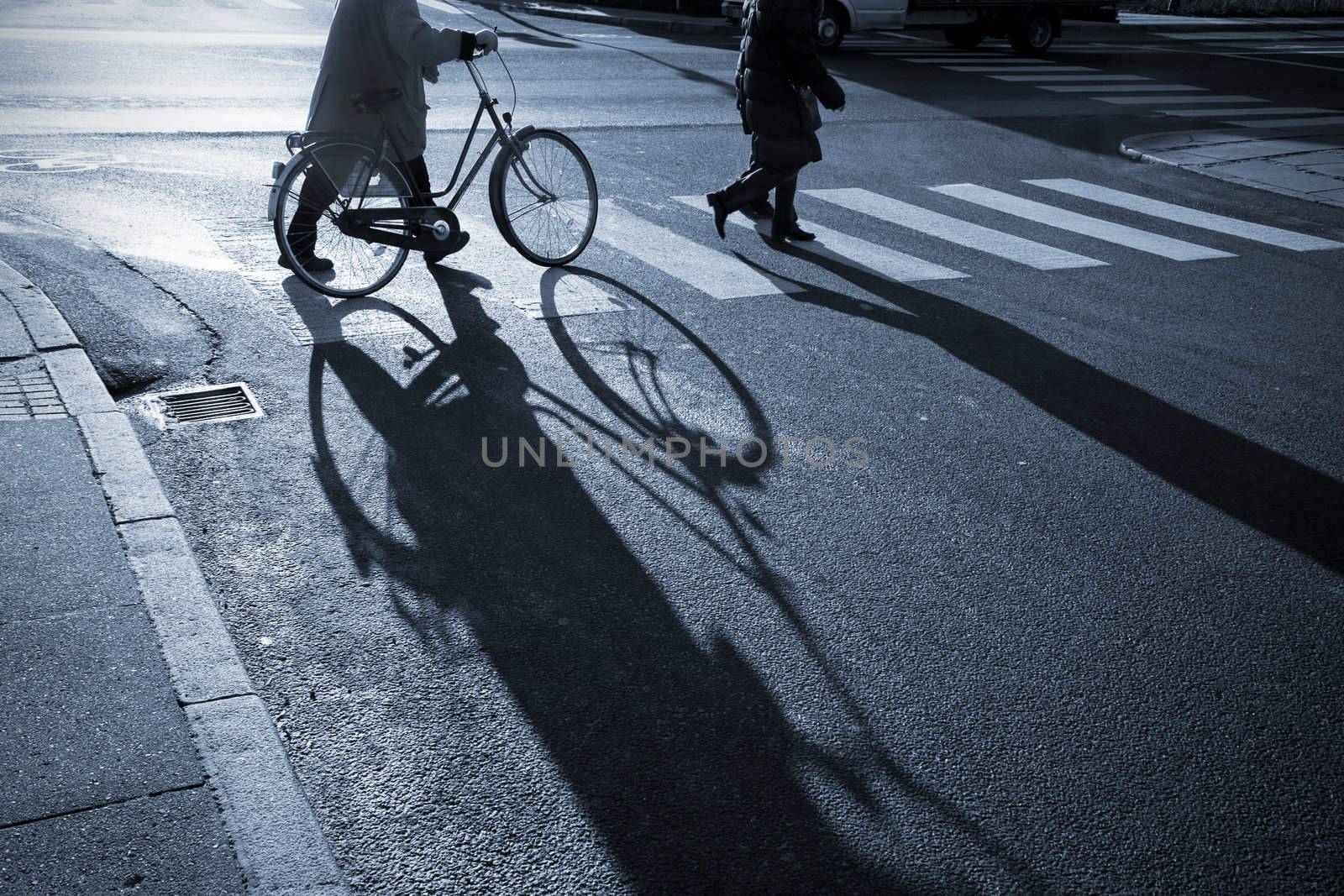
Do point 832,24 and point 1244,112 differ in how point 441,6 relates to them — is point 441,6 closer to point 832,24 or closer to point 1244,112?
point 832,24

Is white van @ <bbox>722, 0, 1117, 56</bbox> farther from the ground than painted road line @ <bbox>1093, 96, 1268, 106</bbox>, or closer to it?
farther from the ground

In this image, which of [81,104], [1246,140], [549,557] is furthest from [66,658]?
[1246,140]

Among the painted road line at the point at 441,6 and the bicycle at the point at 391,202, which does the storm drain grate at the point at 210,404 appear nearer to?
the bicycle at the point at 391,202

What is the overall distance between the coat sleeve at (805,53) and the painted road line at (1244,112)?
9.19 metres

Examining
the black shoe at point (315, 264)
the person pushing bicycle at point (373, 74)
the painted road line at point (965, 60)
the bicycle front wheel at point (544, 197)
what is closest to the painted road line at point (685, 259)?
the bicycle front wheel at point (544, 197)

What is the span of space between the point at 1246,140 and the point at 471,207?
9.30 meters

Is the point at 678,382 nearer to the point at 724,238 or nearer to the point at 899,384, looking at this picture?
the point at 899,384

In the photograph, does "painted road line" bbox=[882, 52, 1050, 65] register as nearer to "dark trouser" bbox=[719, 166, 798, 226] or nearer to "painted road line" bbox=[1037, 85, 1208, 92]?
"painted road line" bbox=[1037, 85, 1208, 92]

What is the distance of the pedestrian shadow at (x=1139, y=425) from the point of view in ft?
17.1

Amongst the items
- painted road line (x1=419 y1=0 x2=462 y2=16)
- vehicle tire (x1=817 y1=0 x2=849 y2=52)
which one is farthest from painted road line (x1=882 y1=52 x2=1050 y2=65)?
painted road line (x1=419 y1=0 x2=462 y2=16)

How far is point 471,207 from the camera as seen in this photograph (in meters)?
9.74

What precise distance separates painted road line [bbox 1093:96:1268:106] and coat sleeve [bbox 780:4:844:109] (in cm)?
972

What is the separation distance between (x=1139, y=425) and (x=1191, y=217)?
5.34 meters

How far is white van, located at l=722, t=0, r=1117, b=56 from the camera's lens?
21328mm
